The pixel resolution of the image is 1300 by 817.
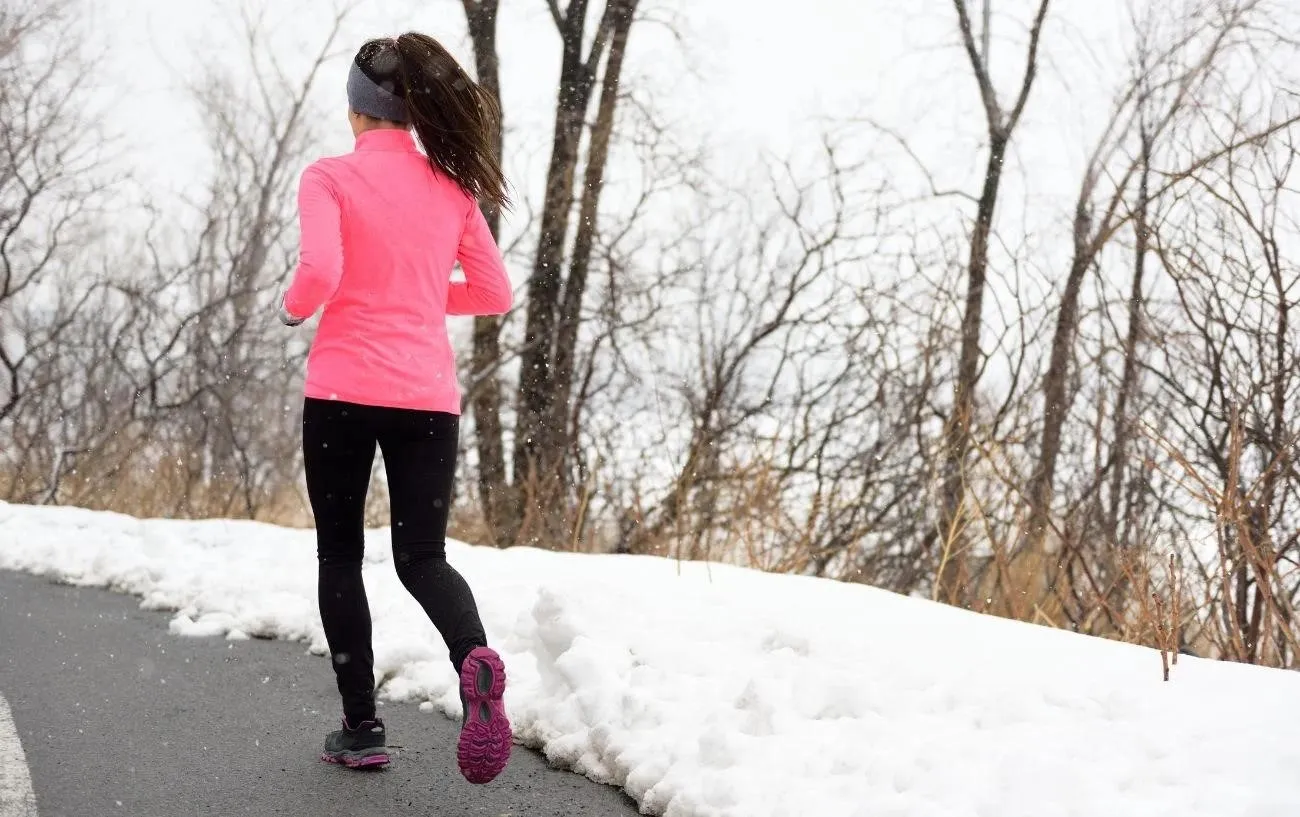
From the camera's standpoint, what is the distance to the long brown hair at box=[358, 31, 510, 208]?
9.21 feet

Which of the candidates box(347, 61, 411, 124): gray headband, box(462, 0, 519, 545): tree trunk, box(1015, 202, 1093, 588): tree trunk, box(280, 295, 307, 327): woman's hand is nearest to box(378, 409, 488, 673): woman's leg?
box(280, 295, 307, 327): woman's hand

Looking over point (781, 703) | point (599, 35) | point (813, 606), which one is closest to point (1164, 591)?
point (813, 606)

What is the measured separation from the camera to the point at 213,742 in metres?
3.22

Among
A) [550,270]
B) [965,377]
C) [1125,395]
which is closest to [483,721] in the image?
[1125,395]

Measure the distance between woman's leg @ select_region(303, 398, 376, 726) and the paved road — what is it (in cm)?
29

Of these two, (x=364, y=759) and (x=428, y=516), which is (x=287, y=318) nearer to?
(x=428, y=516)

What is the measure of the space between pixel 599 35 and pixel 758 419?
5092 mm

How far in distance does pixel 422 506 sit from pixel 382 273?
62 cm

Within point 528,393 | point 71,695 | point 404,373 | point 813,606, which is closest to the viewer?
point 404,373

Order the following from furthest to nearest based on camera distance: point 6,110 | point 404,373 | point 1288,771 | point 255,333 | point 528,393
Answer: point 255,333
point 6,110
point 528,393
point 404,373
point 1288,771

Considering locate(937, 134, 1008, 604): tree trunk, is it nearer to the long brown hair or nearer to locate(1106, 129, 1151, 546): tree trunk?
locate(1106, 129, 1151, 546): tree trunk

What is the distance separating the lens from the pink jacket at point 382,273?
2.70 meters

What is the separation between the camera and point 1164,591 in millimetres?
5730

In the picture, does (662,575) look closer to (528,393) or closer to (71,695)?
(71,695)
